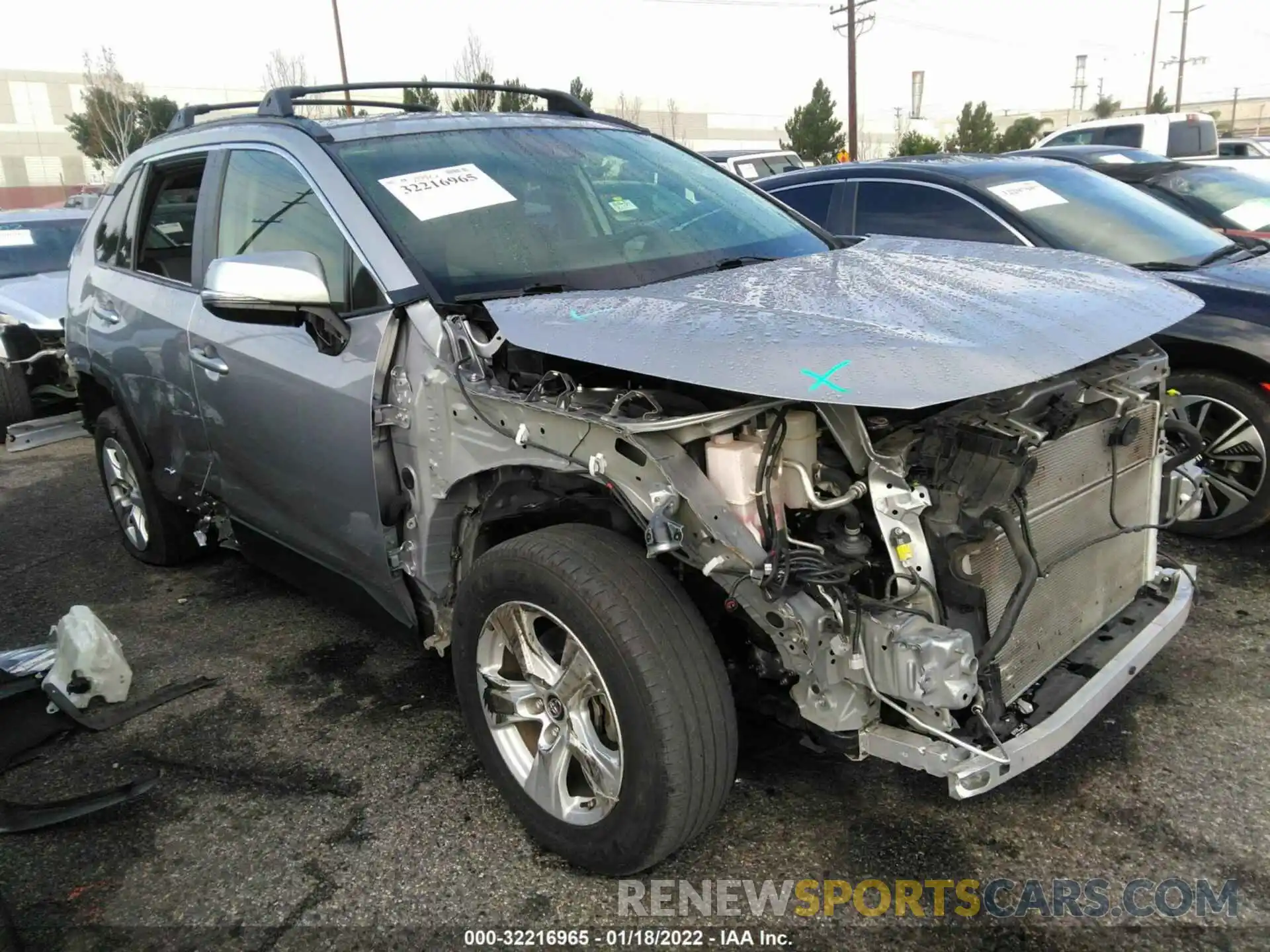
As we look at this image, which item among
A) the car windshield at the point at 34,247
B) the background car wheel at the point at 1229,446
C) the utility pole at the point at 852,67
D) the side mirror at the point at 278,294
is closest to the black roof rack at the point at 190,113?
the side mirror at the point at 278,294

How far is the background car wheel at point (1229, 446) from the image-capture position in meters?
3.97

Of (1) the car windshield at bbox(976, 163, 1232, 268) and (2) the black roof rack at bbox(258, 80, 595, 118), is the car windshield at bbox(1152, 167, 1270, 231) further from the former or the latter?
(2) the black roof rack at bbox(258, 80, 595, 118)

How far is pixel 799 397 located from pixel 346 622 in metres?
2.71

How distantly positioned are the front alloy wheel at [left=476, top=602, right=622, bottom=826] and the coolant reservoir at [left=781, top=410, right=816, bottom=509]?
1.94 ft

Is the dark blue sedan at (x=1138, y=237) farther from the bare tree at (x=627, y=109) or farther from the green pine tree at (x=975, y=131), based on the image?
the bare tree at (x=627, y=109)

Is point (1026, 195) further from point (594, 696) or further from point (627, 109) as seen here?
point (627, 109)

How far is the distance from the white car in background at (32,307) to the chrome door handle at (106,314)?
229 centimetres

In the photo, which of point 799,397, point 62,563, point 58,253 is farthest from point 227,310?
point 58,253

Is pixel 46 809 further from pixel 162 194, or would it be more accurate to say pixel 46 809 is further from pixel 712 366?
pixel 162 194

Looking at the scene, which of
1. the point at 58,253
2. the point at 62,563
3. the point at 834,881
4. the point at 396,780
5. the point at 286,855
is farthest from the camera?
the point at 58,253

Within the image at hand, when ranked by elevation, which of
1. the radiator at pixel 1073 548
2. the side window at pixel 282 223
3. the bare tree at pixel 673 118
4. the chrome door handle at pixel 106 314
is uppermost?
the bare tree at pixel 673 118

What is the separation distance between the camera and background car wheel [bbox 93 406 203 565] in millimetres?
4312

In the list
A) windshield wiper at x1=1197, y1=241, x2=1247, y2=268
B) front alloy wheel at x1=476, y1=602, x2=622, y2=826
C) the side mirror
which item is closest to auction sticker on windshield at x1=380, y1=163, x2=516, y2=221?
the side mirror

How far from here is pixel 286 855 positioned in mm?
Result: 2523
